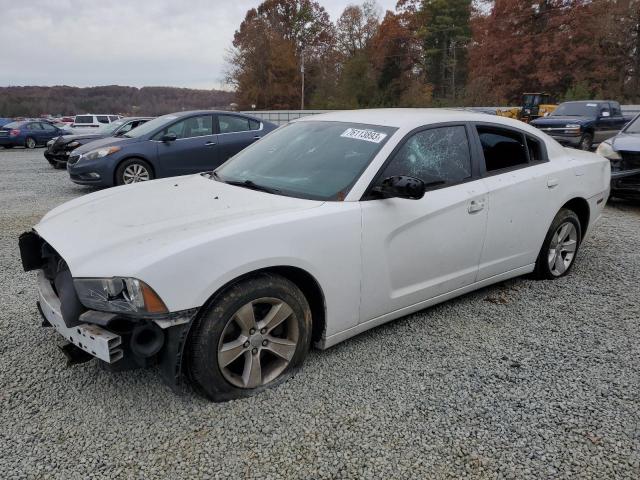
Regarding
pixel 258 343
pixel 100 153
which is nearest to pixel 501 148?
pixel 258 343

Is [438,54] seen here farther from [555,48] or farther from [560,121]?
[560,121]

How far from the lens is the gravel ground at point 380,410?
2.21 metres

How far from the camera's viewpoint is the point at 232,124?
9.60m

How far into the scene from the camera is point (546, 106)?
78.9ft

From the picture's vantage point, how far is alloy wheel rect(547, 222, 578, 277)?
4355 mm

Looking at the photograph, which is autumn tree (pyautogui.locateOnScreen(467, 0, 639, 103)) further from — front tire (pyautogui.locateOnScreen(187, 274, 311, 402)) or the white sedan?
front tire (pyautogui.locateOnScreen(187, 274, 311, 402))

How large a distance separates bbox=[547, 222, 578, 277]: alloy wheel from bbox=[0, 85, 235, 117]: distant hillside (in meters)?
51.6

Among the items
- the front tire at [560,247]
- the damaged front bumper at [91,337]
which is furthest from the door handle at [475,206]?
the damaged front bumper at [91,337]

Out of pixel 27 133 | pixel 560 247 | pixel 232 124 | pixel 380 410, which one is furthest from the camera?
pixel 27 133

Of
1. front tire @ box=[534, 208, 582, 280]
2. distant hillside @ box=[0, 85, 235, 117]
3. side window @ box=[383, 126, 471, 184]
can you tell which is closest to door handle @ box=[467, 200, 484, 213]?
side window @ box=[383, 126, 471, 184]

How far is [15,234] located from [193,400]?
478 cm

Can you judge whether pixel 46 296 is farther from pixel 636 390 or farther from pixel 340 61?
pixel 340 61

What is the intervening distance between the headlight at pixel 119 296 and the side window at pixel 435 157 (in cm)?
157

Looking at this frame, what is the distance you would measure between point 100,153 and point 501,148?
23.5ft
